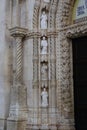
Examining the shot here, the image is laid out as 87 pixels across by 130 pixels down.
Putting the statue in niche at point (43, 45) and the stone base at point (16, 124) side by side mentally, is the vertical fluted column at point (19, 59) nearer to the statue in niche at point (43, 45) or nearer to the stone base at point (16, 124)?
the statue in niche at point (43, 45)

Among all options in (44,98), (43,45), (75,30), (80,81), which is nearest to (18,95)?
(44,98)

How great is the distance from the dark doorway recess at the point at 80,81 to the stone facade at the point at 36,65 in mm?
148

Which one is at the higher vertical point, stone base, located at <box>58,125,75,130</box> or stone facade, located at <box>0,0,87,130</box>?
stone facade, located at <box>0,0,87,130</box>

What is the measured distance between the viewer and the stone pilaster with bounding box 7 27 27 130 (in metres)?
10.1

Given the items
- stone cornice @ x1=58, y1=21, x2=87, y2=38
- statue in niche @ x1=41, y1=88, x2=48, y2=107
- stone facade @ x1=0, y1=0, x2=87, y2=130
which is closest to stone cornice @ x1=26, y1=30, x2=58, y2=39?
stone facade @ x1=0, y1=0, x2=87, y2=130

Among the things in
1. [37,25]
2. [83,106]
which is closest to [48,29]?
[37,25]

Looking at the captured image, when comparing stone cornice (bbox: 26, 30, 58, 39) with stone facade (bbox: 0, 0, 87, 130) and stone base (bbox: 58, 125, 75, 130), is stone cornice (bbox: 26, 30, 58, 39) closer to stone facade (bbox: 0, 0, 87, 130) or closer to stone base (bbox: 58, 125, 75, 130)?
stone facade (bbox: 0, 0, 87, 130)

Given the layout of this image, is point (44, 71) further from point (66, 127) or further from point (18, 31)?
point (66, 127)

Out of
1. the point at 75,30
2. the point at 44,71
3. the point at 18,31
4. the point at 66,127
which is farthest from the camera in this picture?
the point at 18,31

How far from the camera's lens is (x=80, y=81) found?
10086 millimetres

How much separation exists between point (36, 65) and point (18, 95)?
1038 mm

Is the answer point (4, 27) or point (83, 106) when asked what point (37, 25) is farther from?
point (83, 106)

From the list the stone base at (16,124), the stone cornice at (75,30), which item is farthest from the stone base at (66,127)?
the stone cornice at (75,30)

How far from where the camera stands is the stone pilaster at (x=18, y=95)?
33.1 ft
